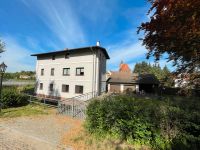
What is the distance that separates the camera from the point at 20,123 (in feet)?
39.6

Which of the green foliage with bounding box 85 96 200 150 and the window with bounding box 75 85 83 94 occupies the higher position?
the window with bounding box 75 85 83 94

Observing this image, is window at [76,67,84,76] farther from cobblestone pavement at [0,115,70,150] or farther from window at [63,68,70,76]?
cobblestone pavement at [0,115,70,150]

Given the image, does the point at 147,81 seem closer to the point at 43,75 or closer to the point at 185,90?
the point at 43,75

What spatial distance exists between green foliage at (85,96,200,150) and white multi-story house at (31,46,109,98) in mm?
16002

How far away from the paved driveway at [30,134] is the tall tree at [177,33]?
8.25 meters

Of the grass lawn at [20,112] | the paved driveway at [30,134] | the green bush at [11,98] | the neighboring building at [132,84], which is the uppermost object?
the neighboring building at [132,84]

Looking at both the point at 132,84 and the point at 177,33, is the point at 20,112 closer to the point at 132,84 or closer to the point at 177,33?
the point at 177,33

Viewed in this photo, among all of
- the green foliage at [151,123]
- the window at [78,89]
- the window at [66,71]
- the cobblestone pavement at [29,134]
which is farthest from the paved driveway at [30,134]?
the window at [66,71]

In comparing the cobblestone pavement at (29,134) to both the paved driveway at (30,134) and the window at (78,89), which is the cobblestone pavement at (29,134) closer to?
the paved driveway at (30,134)

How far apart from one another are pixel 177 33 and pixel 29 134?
9.83 metres

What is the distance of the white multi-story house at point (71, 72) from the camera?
82.2 feet

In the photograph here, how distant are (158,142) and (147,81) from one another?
85.1ft

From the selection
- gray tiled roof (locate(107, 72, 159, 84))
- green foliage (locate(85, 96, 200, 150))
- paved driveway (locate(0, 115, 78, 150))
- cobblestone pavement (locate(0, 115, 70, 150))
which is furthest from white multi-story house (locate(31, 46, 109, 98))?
green foliage (locate(85, 96, 200, 150))

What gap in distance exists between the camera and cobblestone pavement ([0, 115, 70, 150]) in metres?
8.01
